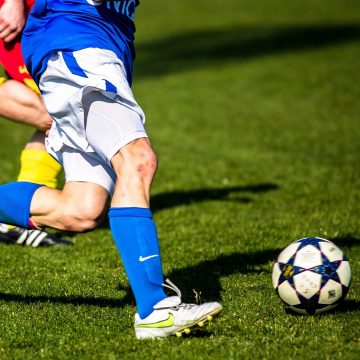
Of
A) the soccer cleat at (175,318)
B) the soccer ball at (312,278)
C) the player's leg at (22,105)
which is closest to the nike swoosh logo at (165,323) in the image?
the soccer cleat at (175,318)

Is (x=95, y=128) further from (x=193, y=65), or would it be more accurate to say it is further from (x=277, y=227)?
(x=193, y=65)

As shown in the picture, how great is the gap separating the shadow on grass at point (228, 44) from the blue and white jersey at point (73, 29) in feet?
43.9

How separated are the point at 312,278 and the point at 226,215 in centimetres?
311

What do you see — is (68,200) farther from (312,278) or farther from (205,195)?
(205,195)

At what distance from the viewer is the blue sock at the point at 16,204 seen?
4586 millimetres

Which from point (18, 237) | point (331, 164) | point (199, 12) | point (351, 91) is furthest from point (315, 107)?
point (199, 12)

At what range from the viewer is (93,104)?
425 cm

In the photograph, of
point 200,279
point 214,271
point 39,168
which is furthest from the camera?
point 39,168

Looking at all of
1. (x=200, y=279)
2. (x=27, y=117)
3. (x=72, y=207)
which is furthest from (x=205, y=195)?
(x=72, y=207)

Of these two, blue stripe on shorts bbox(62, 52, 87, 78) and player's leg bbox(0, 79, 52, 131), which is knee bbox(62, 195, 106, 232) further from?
player's leg bbox(0, 79, 52, 131)

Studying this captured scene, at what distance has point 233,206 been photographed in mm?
7949

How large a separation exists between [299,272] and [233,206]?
343 centimetres

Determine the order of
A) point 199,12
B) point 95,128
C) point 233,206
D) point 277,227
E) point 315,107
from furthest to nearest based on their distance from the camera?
point 199,12 < point 315,107 < point 233,206 < point 277,227 < point 95,128

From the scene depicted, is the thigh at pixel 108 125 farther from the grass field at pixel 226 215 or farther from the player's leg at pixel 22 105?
the player's leg at pixel 22 105
